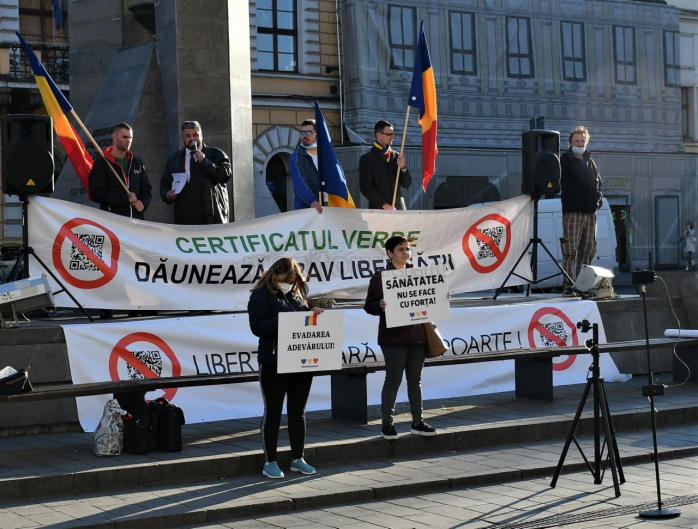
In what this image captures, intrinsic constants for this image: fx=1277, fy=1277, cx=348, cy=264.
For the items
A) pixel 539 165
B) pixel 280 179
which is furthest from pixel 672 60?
pixel 539 165

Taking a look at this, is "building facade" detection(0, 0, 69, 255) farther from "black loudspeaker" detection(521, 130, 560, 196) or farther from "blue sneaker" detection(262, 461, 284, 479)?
"blue sneaker" detection(262, 461, 284, 479)

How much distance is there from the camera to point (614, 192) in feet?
143

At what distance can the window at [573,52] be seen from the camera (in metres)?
43.7

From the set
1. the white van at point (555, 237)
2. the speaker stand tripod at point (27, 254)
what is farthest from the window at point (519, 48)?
the speaker stand tripod at point (27, 254)

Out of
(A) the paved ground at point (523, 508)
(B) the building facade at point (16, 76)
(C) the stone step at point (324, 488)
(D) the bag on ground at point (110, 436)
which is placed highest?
(B) the building facade at point (16, 76)

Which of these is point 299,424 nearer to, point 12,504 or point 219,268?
point 12,504

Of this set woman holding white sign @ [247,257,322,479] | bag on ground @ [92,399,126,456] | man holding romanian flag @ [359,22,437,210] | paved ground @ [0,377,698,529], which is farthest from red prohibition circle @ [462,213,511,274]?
bag on ground @ [92,399,126,456]

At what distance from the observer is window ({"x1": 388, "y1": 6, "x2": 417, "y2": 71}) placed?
39531 mm

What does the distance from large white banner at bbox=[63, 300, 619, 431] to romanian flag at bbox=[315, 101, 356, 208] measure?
74.8 inches

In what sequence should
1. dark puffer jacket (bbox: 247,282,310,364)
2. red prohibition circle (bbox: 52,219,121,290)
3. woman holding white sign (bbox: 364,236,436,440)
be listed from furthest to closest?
red prohibition circle (bbox: 52,219,121,290)
woman holding white sign (bbox: 364,236,436,440)
dark puffer jacket (bbox: 247,282,310,364)

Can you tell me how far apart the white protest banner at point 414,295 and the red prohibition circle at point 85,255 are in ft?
10.3

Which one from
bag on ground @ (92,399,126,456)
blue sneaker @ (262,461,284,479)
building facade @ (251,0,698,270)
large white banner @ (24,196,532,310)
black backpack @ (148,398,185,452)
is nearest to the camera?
blue sneaker @ (262,461,284,479)

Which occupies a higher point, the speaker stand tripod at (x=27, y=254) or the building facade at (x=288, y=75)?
the building facade at (x=288, y=75)

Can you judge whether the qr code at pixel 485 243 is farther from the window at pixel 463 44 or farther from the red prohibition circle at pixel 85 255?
the window at pixel 463 44
